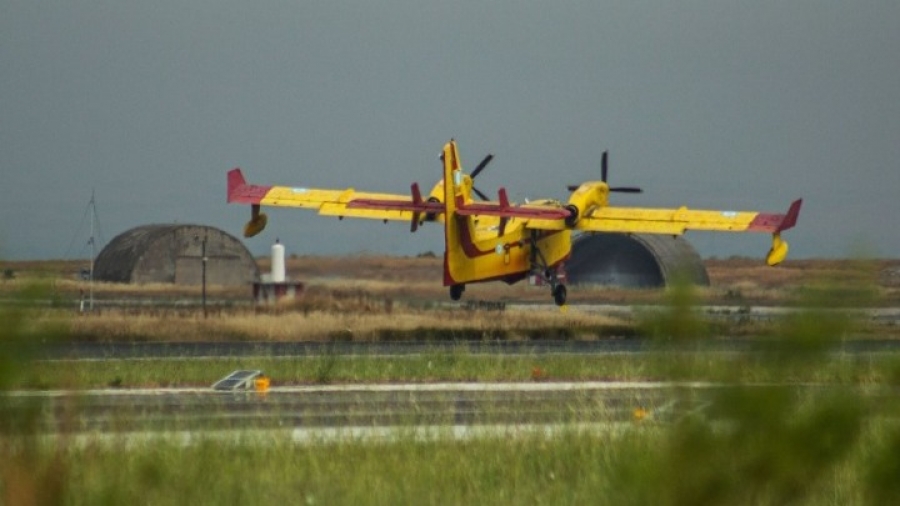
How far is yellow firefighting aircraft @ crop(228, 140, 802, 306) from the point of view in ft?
175

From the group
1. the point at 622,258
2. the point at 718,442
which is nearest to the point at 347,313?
the point at 622,258

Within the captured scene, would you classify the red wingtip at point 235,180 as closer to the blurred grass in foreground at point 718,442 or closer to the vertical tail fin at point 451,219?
the vertical tail fin at point 451,219

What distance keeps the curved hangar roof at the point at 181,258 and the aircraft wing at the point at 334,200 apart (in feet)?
64.9

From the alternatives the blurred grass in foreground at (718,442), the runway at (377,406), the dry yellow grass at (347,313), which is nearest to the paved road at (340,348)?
the dry yellow grass at (347,313)

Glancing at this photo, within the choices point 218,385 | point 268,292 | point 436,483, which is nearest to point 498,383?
point 218,385

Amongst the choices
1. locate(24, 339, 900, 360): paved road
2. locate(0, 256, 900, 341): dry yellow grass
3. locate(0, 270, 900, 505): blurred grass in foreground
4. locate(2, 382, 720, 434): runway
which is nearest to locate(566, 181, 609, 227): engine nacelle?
locate(0, 256, 900, 341): dry yellow grass

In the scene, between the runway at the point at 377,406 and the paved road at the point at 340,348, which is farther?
the paved road at the point at 340,348

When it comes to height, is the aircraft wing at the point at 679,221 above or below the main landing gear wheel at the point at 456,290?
above

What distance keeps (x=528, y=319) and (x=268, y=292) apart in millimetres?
13008

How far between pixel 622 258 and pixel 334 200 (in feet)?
114

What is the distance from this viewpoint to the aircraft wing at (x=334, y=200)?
5422 centimetres

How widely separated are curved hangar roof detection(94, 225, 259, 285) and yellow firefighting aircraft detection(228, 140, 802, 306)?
20961mm

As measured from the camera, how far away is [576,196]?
5550 cm

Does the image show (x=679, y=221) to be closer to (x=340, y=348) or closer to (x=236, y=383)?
(x=340, y=348)
